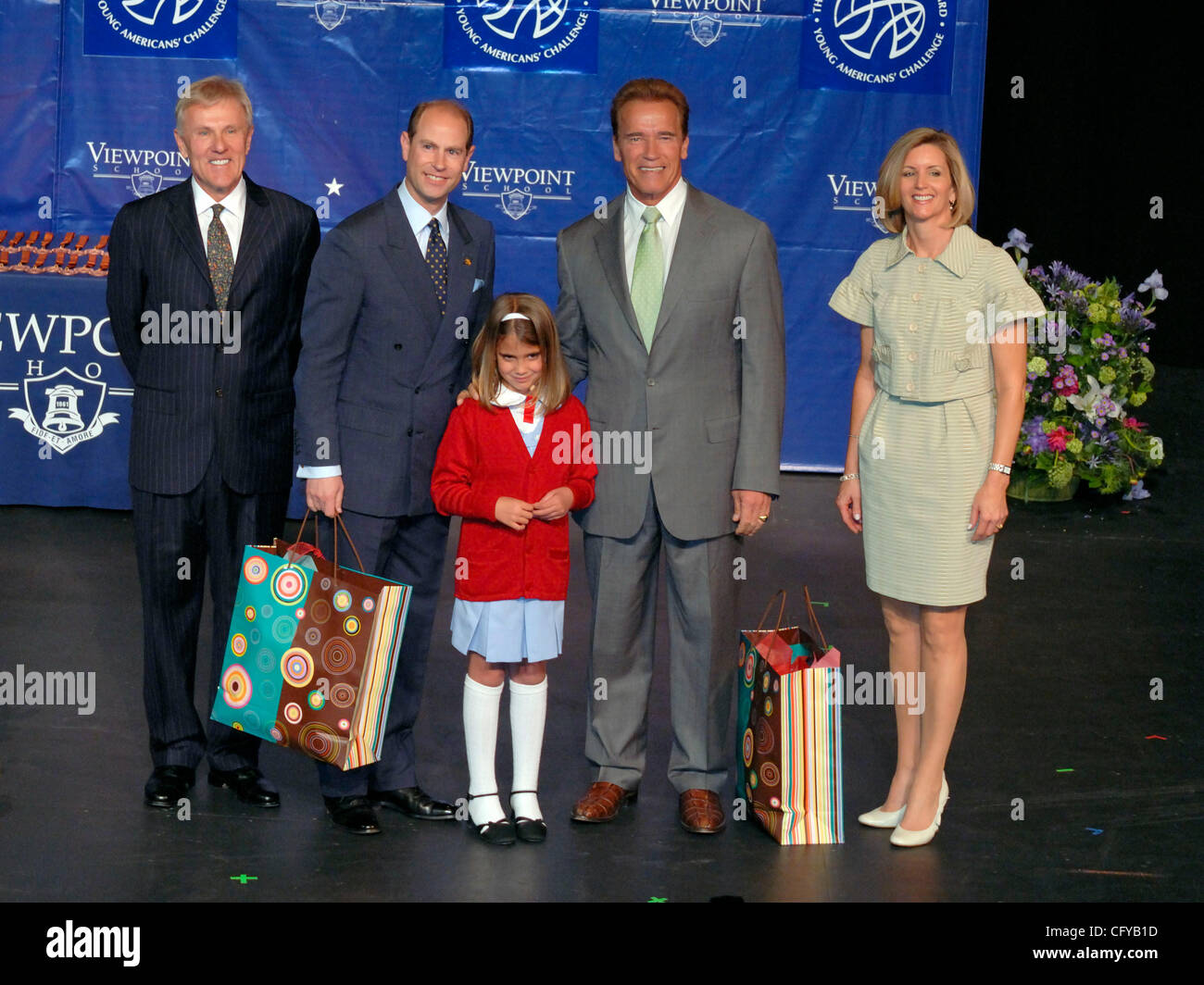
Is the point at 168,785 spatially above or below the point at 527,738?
below

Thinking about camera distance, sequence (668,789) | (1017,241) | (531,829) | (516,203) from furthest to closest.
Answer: (1017,241) < (516,203) < (668,789) < (531,829)

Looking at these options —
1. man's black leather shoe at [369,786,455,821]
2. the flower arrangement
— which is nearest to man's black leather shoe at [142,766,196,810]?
man's black leather shoe at [369,786,455,821]

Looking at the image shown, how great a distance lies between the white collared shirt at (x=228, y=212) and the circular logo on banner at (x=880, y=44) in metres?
4.56

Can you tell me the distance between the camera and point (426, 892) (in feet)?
10.8

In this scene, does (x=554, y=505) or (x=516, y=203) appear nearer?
(x=554, y=505)

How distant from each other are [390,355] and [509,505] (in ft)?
1.54

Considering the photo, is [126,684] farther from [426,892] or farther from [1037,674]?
[1037,674]

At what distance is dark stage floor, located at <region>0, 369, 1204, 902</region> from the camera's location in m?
3.37

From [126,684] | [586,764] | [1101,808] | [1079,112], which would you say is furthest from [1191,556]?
[126,684]

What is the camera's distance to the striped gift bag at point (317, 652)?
3.48 m

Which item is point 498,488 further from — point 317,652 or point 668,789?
point 668,789

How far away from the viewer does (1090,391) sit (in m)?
7.64

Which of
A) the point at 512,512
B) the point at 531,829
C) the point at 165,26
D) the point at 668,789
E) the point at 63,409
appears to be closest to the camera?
the point at 512,512

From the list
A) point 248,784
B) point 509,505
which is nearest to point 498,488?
point 509,505
